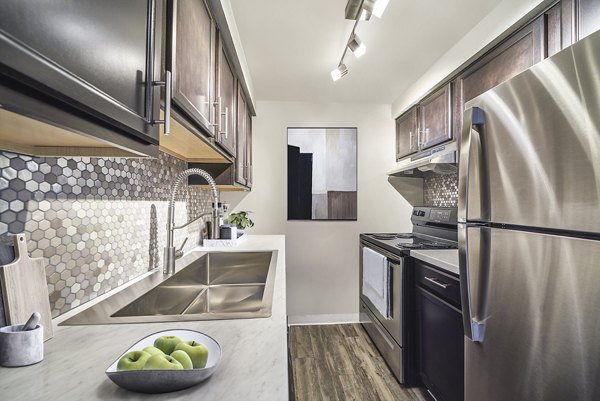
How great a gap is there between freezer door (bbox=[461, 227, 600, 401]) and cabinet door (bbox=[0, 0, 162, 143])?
112 centimetres

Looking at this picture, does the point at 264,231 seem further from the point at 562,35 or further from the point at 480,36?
the point at 562,35

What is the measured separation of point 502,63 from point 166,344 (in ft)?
7.06

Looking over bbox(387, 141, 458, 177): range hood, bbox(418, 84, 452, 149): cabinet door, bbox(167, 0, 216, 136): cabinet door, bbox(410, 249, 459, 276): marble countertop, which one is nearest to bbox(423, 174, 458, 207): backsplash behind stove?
bbox(387, 141, 458, 177): range hood

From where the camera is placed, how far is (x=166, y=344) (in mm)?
614

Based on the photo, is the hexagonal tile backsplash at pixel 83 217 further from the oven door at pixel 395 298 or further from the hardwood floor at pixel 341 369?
the oven door at pixel 395 298

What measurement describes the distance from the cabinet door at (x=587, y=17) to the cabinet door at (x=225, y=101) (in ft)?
5.36

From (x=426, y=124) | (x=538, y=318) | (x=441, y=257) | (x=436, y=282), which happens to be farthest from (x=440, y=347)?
(x=426, y=124)

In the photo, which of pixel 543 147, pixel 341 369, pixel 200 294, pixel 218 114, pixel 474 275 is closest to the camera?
pixel 543 147

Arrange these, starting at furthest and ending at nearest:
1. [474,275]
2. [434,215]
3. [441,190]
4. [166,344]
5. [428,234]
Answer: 1. [441,190]
2. [428,234]
3. [434,215]
4. [474,275]
5. [166,344]

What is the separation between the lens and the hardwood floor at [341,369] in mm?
2006

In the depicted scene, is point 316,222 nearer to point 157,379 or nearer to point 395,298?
point 395,298

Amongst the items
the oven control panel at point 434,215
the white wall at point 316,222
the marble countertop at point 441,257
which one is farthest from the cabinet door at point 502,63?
the white wall at point 316,222

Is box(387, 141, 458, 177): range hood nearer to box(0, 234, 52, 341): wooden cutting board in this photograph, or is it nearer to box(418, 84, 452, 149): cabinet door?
box(418, 84, 452, 149): cabinet door

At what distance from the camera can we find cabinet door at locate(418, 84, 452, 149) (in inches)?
90.1
